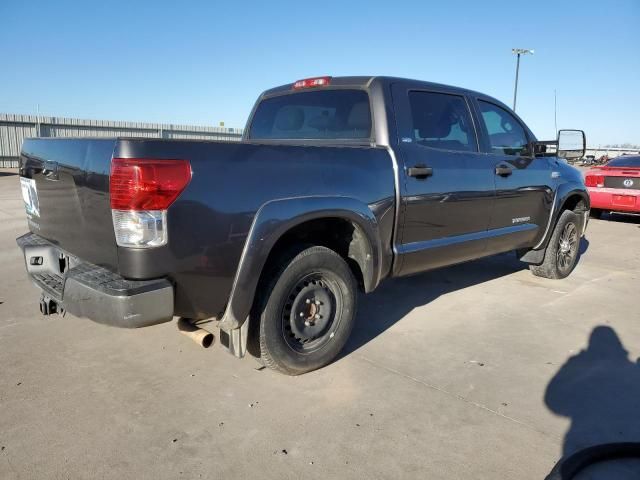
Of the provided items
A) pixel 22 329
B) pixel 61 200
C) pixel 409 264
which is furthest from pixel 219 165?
pixel 22 329

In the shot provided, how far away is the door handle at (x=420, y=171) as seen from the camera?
3486mm

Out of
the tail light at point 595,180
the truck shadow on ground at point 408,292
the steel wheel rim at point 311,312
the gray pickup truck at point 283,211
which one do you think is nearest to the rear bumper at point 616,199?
the tail light at point 595,180

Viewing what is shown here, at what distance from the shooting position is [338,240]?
3410 millimetres

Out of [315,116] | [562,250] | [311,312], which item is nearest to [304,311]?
[311,312]

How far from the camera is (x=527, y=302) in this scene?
4.86m

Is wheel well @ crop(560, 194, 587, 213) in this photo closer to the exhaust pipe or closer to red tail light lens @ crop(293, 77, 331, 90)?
red tail light lens @ crop(293, 77, 331, 90)

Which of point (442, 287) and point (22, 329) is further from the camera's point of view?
point (442, 287)

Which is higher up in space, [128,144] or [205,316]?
[128,144]

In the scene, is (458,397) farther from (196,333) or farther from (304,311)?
(196,333)

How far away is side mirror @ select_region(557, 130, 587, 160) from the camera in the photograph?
5.04 meters

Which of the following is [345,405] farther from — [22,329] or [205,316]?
[22,329]

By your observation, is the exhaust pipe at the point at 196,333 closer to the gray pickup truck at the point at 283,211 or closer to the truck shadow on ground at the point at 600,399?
the gray pickup truck at the point at 283,211

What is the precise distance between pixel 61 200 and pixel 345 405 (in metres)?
2.05

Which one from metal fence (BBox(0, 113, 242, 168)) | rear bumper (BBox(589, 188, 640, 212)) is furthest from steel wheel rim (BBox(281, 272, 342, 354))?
metal fence (BBox(0, 113, 242, 168))
